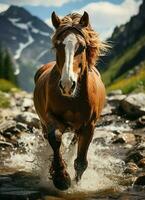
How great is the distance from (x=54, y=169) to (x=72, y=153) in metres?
3.36

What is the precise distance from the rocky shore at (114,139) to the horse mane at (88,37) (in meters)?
2.95

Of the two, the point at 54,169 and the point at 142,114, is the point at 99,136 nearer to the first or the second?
the point at 142,114

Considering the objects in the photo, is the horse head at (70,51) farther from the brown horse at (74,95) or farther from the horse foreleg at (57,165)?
the horse foreleg at (57,165)

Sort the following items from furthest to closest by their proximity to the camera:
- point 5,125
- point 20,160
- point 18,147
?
point 5,125, point 18,147, point 20,160

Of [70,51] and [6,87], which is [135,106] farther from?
[6,87]

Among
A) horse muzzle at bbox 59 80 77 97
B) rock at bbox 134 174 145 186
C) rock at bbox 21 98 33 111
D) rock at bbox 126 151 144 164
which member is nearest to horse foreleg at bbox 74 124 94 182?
rock at bbox 134 174 145 186

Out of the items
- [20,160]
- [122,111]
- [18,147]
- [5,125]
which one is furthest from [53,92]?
[122,111]

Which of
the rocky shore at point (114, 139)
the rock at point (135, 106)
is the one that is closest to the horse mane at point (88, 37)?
the rocky shore at point (114, 139)

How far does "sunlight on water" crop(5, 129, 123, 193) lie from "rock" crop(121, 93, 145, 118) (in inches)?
218

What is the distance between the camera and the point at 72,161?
14805 millimetres

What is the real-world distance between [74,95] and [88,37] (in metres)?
1.21

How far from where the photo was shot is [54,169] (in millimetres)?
11477

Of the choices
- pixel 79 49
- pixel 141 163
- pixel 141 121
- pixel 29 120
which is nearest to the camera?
pixel 79 49

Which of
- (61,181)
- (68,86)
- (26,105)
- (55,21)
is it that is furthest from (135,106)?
(68,86)
